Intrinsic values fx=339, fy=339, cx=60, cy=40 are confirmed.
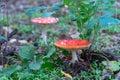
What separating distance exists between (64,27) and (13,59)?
153 centimetres

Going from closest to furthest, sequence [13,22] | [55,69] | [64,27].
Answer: [55,69] < [64,27] < [13,22]

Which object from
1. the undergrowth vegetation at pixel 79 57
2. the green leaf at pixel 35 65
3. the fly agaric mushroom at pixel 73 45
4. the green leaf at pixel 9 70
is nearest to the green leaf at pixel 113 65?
the undergrowth vegetation at pixel 79 57

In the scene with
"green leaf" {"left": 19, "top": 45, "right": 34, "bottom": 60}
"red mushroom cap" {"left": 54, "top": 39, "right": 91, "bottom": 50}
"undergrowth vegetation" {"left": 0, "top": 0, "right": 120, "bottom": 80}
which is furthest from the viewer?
"green leaf" {"left": 19, "top": 45, "right": 34, "bottom": 60}

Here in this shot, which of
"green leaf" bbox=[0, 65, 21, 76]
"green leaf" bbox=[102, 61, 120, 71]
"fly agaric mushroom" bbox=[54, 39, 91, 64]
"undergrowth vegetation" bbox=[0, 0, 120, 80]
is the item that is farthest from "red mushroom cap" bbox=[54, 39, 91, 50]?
"green leaf" bbox=[0, 65, 21, 76]

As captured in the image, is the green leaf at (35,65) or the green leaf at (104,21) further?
the green leaf at (35,65)

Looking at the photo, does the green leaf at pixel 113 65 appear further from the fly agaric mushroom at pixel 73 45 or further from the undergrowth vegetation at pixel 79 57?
the fly agaric mushroom at pixel 73 45

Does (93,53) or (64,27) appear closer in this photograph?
(93,53)

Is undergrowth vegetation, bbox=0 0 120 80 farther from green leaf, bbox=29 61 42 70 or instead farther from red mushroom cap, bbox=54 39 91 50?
red mushroom cap, bbox=54 39 91 50

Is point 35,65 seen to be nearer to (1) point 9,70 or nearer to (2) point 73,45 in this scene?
(1) point 9,70

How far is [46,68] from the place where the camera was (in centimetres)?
280

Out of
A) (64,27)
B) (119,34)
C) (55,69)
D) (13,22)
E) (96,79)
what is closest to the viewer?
(96,79)

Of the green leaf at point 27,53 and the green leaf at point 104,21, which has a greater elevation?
the green leaf at point 104,21

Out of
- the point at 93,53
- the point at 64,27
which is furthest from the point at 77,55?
the point at 64,27

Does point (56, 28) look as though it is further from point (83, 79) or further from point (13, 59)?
point (83, 79)
